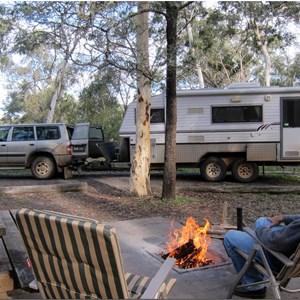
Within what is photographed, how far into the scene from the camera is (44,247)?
2572mm

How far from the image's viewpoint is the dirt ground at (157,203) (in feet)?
23.7

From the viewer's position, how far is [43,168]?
12086 millimetres

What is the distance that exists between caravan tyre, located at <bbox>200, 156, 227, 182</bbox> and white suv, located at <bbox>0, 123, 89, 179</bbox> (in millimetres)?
3955

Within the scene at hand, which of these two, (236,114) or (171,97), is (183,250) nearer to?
(171,97)

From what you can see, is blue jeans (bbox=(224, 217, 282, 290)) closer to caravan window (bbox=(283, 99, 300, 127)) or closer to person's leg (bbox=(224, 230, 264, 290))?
person's leg (bbox=(224, 230, 264, 290))

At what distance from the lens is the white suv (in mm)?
11914

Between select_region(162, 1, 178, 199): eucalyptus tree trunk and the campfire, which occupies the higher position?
select_region(162, 1, 178, 199): eucalyptus tree trunk

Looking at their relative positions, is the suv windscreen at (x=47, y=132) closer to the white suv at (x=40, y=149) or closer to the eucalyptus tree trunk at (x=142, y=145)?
the white suv at (x=40, y=149)

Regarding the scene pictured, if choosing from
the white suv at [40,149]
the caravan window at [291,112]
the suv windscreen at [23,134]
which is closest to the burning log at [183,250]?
the caravan window at [291,112]

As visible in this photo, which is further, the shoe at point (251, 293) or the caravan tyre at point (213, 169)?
the caravan tyre at point (213, 169)

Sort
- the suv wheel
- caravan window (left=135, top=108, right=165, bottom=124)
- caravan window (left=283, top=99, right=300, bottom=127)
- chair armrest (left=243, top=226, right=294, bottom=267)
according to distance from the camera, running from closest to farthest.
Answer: chair armrest (left=243, top=226, right=294, bottom=267) → caravan window (left=283, top=99, right=300, bottom=127) → caravan window (left=135, top=108, right=165, bottom=124) → the suv wheel

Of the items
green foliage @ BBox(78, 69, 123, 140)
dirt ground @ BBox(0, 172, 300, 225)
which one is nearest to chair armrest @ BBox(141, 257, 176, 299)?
dirt ground @ BBox(0, 172, 300, 225)

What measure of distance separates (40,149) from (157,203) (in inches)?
210

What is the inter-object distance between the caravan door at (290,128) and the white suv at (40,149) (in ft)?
20.6
